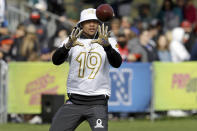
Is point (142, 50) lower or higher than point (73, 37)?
lower

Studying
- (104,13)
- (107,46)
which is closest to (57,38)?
(104,13)

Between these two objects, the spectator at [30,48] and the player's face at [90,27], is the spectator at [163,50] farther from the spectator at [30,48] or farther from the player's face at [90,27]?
the player's face at [90,27]

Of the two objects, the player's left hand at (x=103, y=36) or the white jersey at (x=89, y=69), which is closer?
the player's left hand at (x=103, y=36)

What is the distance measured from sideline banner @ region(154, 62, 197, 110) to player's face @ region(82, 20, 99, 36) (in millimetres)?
7747

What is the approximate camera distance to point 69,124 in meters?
9.18

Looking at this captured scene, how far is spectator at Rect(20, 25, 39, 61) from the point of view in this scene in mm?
18331

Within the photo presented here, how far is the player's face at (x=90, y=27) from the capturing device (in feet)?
30.8

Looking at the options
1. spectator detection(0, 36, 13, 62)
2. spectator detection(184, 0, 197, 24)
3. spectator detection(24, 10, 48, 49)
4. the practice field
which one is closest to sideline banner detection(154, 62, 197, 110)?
the practice field

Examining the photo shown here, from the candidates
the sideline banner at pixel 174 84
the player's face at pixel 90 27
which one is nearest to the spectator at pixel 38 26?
the sideline banner at pixel 174 84

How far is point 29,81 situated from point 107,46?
7824 millimetres

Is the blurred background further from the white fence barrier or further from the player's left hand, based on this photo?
the player's left hand

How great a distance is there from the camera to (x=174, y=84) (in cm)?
1711

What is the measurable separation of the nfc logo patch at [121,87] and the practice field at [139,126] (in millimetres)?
496

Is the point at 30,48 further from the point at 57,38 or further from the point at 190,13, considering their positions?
the point at 190,13
